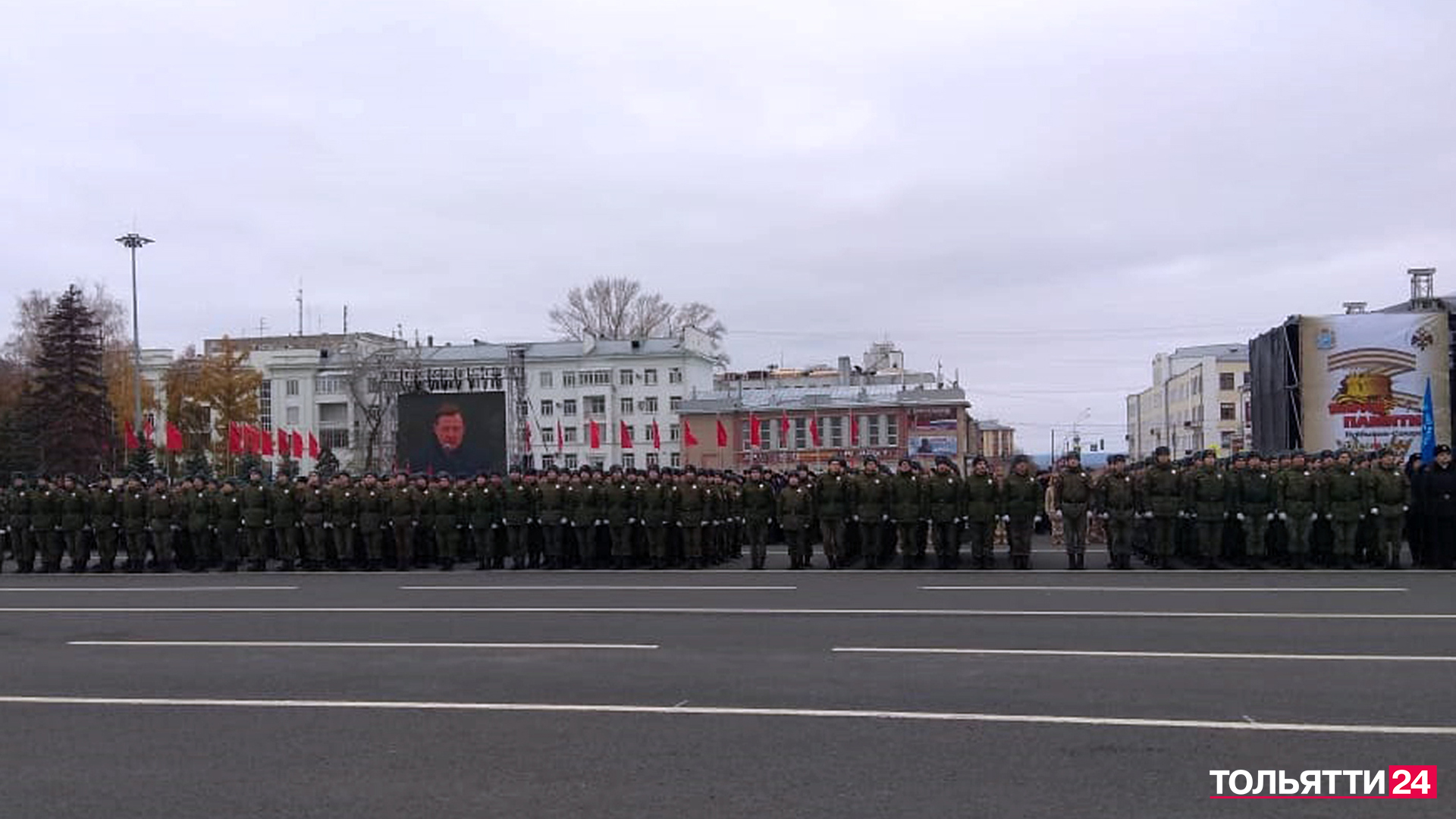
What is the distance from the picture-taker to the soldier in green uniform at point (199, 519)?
21156mm

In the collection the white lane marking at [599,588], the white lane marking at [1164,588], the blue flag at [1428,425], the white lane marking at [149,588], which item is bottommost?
the white lane marking at [1164,588]

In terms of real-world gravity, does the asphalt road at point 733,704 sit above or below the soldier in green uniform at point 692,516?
below

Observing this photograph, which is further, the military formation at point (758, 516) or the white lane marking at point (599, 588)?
the military formation at point (758, 516)

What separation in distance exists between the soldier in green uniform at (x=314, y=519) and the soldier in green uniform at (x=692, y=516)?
18.3 feet

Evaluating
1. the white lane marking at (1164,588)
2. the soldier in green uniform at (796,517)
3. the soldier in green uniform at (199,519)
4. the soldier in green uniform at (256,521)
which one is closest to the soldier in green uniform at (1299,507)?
the white lane marking at (1164,588)

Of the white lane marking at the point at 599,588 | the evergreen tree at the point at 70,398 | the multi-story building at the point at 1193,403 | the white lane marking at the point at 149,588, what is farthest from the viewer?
the multi-story building at the point at 1193,403

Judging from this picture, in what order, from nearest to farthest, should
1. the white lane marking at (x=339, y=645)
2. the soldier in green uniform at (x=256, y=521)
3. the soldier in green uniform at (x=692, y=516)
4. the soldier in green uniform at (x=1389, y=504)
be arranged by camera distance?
the white lane marking at (x=339, y=645) < the soldier in green uniform at (x=1389, y=504) < the soldier in green uniform at (x=692, y=516) < the soldier in green uniform at (x=256, y=521)

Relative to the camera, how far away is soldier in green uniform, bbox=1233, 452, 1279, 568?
1752 cm

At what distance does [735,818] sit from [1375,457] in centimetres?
1585

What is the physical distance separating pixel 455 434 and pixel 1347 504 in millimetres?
21636

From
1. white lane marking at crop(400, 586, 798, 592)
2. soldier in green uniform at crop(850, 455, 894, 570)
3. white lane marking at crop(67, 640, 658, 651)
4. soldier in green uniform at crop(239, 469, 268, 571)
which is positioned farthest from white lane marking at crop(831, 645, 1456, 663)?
soldier in green uniform at crop(239, 469, 268, 571)

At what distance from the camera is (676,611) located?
13406 millimetres

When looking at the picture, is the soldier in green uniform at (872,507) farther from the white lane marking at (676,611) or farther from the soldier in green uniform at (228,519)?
the soldier in green uniform at (228,519)

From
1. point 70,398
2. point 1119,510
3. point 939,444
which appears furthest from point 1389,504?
point 70,398
